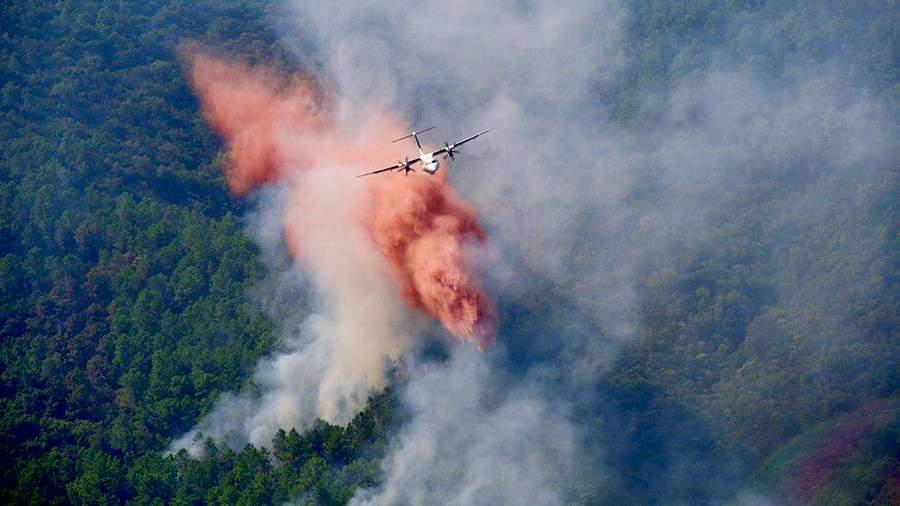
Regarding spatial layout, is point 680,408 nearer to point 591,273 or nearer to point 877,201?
point 591,273

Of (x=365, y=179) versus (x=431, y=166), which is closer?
(x=431, y=166)

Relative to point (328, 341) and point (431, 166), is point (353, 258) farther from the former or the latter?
point (431, 166)

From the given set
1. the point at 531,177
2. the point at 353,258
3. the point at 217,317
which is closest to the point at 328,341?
the point at 353,258

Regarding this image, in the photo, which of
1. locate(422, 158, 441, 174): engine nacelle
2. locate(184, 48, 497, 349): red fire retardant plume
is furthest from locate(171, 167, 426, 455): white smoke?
locate(422, 158, 441, 174): engine nacelle

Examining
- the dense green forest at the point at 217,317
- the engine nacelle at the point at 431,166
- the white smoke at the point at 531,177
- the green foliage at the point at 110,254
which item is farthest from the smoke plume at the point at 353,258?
the green foliage at the point at 110,254

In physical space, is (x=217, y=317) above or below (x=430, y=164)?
above

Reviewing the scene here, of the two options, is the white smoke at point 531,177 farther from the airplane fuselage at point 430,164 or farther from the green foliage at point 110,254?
the airplane fuselage at point 430,164

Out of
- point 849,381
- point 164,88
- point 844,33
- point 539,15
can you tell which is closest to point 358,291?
point 849,381
